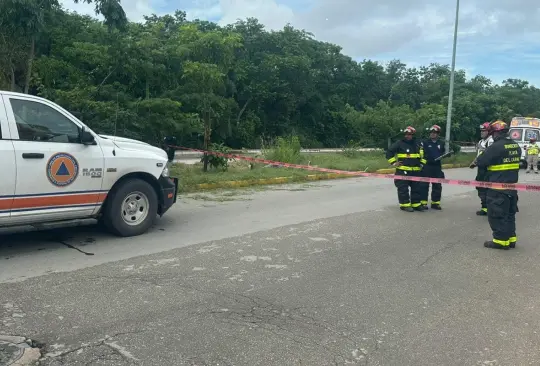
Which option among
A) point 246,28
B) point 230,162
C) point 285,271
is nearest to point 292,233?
point 285,271

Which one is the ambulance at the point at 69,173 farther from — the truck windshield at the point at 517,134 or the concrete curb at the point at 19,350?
the truck windshield at the point at 517,134

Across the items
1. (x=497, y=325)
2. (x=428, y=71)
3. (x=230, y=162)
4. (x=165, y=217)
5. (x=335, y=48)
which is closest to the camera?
(x=497, y=325)

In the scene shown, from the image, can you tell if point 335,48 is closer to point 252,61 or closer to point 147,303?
point 252,61

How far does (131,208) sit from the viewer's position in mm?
7051

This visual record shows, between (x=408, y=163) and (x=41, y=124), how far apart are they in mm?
6694

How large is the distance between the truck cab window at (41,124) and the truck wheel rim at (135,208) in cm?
109

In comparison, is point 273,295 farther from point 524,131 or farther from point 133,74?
point 524,131

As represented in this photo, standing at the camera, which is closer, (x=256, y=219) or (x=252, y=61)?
(x=256, y=219)

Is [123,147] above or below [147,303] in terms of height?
above

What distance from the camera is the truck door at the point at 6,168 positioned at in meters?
5.72

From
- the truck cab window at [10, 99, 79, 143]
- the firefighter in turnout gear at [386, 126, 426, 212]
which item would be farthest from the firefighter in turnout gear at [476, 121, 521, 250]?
the truck cab window at [10, 99, 79, 143]

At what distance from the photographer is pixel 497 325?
4309 mm

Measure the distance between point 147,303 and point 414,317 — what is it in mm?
2370

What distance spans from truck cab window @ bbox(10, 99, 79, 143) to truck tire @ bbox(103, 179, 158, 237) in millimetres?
933
